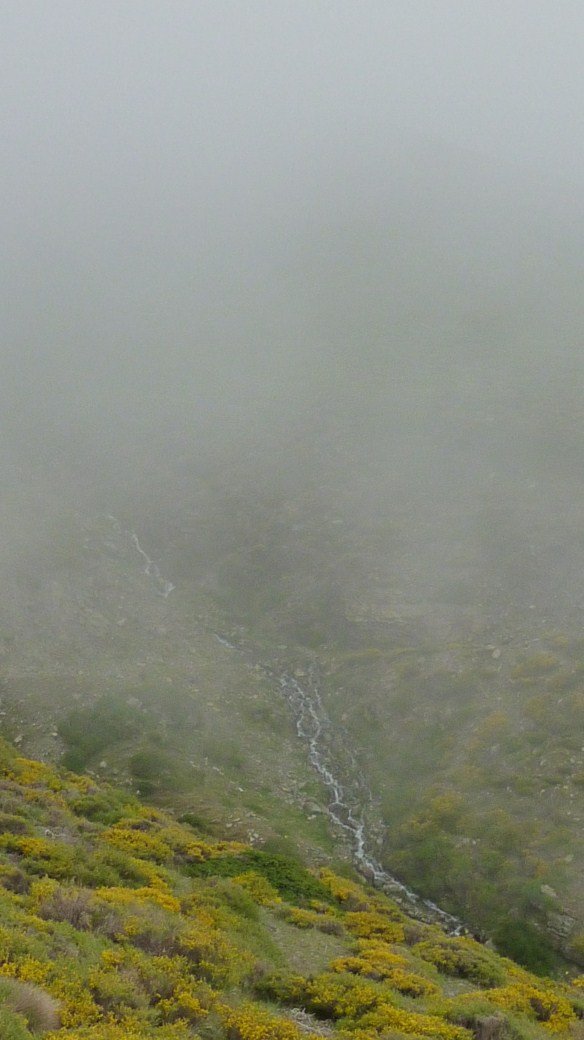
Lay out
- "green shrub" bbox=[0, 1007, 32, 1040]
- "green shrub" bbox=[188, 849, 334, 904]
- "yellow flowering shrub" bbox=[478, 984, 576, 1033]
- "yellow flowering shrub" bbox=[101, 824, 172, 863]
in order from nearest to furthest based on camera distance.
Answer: "green shrub" bbox=[0, 1007, 32, 1040] → "yellow flowering shrub" bbox=[478, 984, 576, 1033] → "yellow flowering shrub" bbox=[101, 824, 172, 863] → "green shrub" bbox=[188, 849, 334, 904]

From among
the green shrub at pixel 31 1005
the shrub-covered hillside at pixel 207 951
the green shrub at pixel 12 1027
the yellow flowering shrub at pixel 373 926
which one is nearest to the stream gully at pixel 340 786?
the shrub-covered hillside at pixel 207 951

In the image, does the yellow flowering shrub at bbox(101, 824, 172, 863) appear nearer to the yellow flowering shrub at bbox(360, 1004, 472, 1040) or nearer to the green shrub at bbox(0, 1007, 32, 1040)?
the yellow flowering shrub at bbox(360, 1004, 472, 1040)

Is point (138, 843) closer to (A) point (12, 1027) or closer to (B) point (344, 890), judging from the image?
(B) point (344, 890)

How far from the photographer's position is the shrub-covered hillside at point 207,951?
1461 cm

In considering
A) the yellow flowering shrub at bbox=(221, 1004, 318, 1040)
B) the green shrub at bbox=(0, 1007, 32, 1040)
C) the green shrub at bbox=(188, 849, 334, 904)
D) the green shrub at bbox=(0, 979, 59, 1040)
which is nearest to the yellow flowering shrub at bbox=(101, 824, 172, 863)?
the green shrub at bbox=(188, 849, 334, 904)

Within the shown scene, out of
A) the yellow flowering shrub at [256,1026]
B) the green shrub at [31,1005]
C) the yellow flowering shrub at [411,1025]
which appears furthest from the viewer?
the yellow flowering shrub at [411,1025]

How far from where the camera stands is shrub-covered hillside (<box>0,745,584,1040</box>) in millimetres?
14609

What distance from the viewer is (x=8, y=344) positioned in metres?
124

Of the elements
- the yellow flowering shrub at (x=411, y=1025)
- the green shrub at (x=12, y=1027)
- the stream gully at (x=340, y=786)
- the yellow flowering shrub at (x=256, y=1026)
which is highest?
the green shrub at (x=12, y=1027)

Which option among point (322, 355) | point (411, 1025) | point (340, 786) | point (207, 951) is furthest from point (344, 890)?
point (322, 355)

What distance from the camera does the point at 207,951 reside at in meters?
18.6

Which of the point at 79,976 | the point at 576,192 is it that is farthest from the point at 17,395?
the point at 576,192

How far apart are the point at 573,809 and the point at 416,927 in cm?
1019

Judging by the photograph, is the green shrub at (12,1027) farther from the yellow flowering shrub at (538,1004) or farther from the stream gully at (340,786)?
the stream gully at (340,786)
